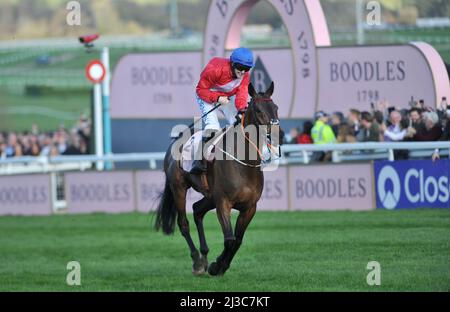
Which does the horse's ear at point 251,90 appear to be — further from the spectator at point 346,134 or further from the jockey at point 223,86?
the spectator at point 346,134

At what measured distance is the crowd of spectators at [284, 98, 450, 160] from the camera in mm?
13992

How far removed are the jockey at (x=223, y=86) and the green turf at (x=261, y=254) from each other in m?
1.31

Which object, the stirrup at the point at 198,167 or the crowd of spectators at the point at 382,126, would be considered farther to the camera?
the crowd of spectators at the point at 382,126

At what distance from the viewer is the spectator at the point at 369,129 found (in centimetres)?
1481

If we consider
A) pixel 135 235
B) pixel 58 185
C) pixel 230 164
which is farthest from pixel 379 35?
pixel 230 164

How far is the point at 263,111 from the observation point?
29.1 feet

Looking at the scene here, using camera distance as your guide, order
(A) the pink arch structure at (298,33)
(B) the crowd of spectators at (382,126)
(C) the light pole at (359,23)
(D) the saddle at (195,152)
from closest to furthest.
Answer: (D) the saddle at (195,152)
(B) the crowd of spectators at (382,126)
(A) the pink arch structure at (298,33)
(C) the light pole at (359,23)

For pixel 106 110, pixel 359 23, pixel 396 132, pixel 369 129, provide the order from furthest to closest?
pixel 359 23 → pixel 106 110 → pixel 369 129 → pixel 396 132

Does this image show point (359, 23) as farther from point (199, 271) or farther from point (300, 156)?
point (199, 271)

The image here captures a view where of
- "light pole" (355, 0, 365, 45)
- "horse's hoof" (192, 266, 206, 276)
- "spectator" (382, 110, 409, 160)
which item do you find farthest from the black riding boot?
"light pole" (355, 0, 365, 45)

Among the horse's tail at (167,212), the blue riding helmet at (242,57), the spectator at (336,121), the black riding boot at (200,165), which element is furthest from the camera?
the spectator at (336,121)

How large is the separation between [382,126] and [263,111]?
20.8 ft

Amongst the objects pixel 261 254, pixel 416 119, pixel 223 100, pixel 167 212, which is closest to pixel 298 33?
pixel 416 119

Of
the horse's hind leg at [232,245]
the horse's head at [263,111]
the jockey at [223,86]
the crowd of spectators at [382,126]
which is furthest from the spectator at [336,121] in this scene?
the horse's head at [263,111]
